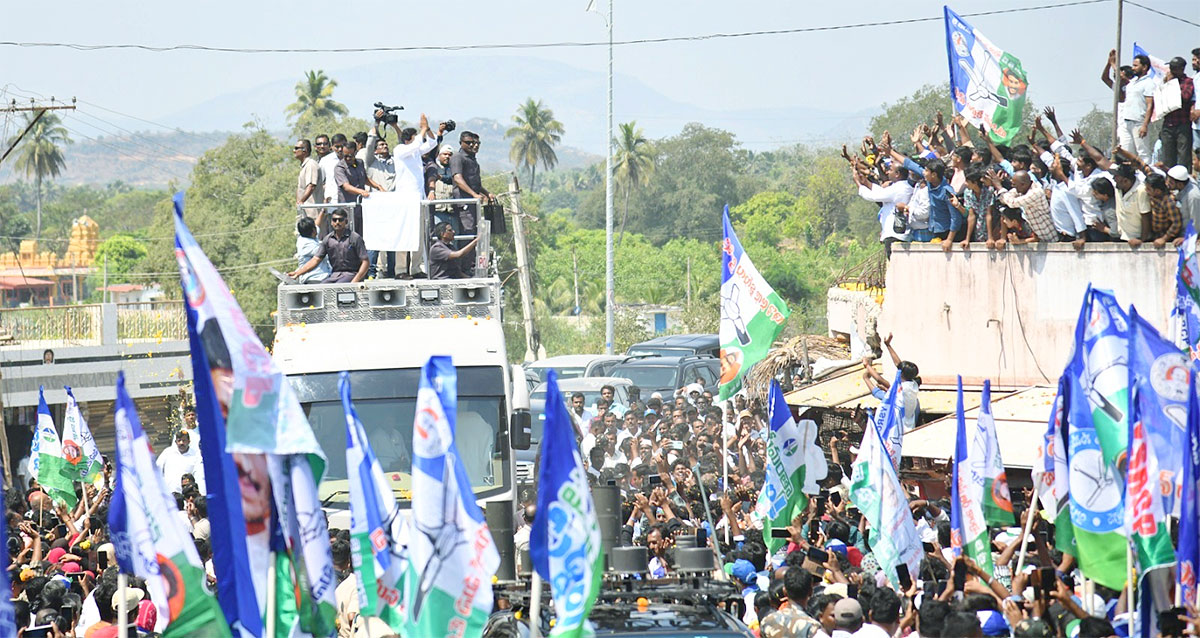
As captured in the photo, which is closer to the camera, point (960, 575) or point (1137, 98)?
point (960, 575)

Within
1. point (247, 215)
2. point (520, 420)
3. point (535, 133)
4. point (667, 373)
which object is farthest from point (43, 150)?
point (520, 420)

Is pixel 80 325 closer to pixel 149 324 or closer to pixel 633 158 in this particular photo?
pixel 149 324

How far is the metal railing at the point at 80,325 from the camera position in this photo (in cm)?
3516

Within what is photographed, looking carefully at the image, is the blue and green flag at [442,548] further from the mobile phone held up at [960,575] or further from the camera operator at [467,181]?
the camera operator at [467,181]

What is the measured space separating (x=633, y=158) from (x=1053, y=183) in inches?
Result: 3138

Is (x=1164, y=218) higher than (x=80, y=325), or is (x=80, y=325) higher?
(x=1164, y=218)

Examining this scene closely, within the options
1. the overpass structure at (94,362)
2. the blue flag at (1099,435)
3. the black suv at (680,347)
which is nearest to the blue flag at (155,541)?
the blue flag at (1099,435)

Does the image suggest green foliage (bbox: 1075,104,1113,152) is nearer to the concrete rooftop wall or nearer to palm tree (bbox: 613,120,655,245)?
palm tree (bbox: 613,120,655,245)

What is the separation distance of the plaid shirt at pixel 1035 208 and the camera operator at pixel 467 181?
540 centimetres

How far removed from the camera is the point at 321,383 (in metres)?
12.6

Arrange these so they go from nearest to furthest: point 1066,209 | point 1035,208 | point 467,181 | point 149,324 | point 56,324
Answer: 1. point 467,181
2. point 1066,209
3. point 1035,208
4. point 56,324
5. point 149,324

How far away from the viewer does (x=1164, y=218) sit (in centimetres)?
1551

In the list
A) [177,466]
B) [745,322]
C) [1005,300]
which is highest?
[1005,300]

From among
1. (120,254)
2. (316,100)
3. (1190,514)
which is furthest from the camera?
(120,254)
